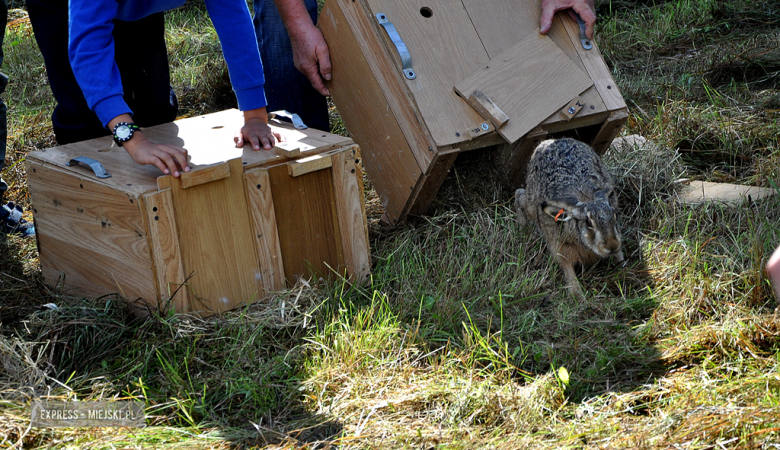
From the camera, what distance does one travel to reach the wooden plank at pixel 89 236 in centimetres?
297

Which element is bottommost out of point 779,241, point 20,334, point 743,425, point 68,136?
point 743,425

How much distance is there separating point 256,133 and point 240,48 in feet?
1.53

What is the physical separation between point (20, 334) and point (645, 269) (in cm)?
309

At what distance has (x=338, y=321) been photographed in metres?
3.12

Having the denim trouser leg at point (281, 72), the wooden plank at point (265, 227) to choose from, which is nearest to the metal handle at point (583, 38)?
A: the denim trouser leg at point (281, 72)

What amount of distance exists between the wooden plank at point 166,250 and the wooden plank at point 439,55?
57.4 inches

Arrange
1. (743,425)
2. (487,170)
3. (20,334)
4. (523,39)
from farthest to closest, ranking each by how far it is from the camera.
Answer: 1. (487,170)
2. (523,39)
3. (20,334)
4. (743,425)

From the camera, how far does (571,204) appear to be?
3.69m

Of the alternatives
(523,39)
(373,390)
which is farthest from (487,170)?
(373,390)

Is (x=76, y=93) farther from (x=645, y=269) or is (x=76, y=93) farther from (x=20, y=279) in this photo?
(x=645, y=269)

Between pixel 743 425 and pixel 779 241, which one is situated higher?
pixel 779 241

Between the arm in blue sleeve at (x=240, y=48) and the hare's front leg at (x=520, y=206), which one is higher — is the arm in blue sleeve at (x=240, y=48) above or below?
above

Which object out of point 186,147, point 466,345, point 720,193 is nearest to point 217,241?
point 186,147

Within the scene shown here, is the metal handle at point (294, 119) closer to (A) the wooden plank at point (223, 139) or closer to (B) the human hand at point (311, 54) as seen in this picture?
(A) the wooden plank at point (223, 139)
